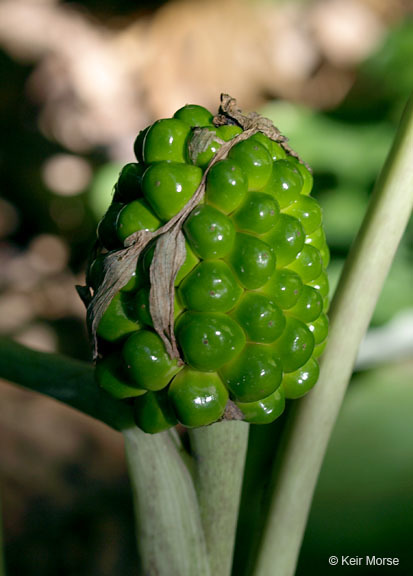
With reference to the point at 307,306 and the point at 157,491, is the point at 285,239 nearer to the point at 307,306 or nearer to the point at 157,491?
the point at 307,306

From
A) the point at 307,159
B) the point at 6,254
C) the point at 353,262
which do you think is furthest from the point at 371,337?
the point at 6,254

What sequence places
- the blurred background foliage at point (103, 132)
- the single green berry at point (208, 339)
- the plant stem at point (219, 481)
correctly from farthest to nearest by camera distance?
the blurred background foliage at point (103, 132), the plant stem at point (219, 481), the single green berry at point (208, 339)

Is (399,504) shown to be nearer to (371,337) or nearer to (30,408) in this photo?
(371,337)

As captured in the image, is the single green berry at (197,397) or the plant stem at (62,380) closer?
the single green berry at (197,397)

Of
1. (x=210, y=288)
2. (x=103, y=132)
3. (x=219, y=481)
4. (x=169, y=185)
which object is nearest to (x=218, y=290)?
(x=210, y=288)

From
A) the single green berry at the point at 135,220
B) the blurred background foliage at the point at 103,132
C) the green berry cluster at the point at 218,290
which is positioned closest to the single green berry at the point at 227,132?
the green berry cluster at the point at 218,290

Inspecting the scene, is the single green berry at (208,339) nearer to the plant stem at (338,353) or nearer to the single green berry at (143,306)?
the single green berry at (143,306)
